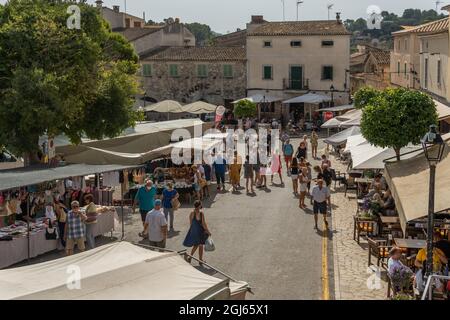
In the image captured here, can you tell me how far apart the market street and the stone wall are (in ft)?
97.2

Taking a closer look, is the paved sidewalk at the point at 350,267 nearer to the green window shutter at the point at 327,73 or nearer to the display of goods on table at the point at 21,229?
the display of goods on table at the point at 21,229

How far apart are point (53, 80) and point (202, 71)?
106 ft

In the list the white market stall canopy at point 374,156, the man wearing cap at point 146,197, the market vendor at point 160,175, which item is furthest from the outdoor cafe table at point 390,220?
the market vendor at point 160,175

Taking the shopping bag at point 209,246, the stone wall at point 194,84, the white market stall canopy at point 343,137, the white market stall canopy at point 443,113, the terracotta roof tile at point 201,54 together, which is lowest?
the shopping bag at point 209,246

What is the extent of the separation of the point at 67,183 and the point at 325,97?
2879 cm

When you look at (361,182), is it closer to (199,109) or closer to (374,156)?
(374,156)

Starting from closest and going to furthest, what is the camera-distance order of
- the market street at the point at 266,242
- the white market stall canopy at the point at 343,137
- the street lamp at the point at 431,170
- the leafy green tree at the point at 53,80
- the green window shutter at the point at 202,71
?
1. the street lamp at the point at 431,170
2. the market street at the point at 266,242
3. the leafy green tree at the point at 53,80
4. the white market stall canopy at the point at 343,137
5. the green window shutter at the point at 202,71

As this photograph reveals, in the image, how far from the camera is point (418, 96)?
56.5ft

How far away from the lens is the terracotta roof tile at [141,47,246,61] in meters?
51.4

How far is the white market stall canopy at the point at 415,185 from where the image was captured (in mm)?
11444

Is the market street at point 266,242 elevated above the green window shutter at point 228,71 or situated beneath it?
situated beneath

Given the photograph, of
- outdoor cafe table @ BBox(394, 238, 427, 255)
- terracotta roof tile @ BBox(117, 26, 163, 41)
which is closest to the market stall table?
outdoor cafe table @ BBox(394, 238, 427, 255)
